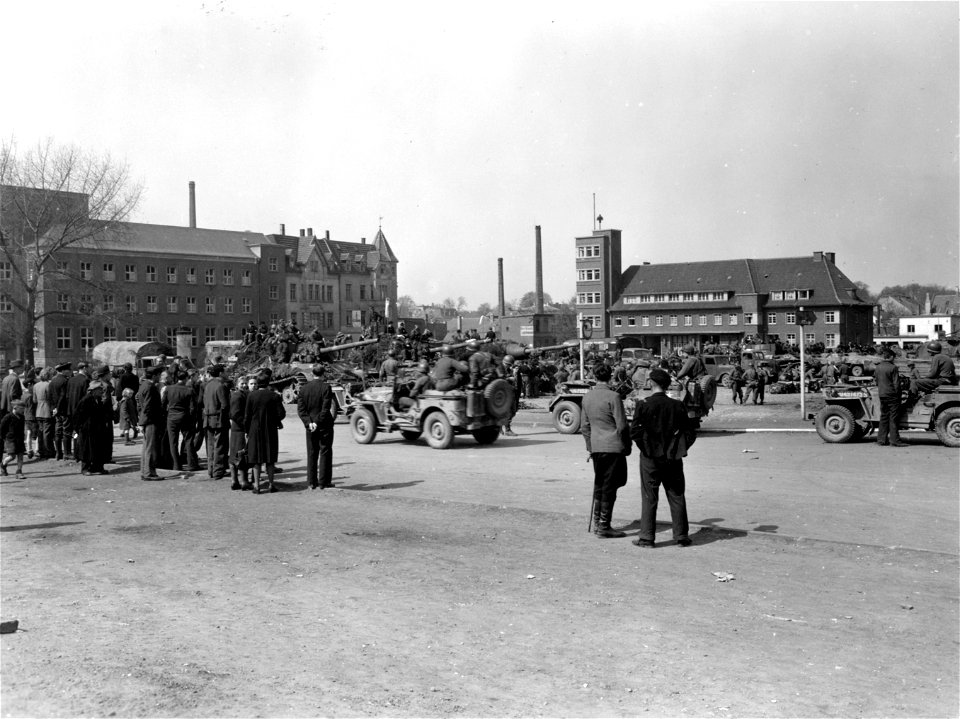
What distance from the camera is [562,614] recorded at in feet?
21.5

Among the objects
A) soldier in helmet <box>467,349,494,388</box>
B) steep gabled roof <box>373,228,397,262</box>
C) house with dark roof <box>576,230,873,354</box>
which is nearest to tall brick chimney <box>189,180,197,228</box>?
steep gabled roof <box>373,228,397,262</box>

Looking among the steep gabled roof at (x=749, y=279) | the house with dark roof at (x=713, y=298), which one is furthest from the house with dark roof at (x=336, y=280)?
the steep gabled roof at (x=749, y=279)

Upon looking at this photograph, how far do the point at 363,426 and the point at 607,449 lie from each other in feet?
32.9

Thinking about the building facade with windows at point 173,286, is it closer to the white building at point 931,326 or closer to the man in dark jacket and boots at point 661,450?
the white building at point 931,326

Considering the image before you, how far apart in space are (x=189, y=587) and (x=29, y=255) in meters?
44.0

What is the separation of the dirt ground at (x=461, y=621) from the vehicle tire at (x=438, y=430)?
23.0 ft

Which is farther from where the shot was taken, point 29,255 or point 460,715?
point 29,255

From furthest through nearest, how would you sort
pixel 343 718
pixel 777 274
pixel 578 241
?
1. pixel 578 241
2. pixel 777 274
3. pixel 343 718

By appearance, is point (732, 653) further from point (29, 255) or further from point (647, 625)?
point (29, 255)

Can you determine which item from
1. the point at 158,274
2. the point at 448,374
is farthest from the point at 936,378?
the point at 158,274

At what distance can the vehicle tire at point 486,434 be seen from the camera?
18109mm

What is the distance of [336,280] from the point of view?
287ft

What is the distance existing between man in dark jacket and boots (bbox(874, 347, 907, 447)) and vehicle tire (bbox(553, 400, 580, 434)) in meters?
6.33

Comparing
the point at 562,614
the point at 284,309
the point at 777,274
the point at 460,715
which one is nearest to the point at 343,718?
the point at 460,715
